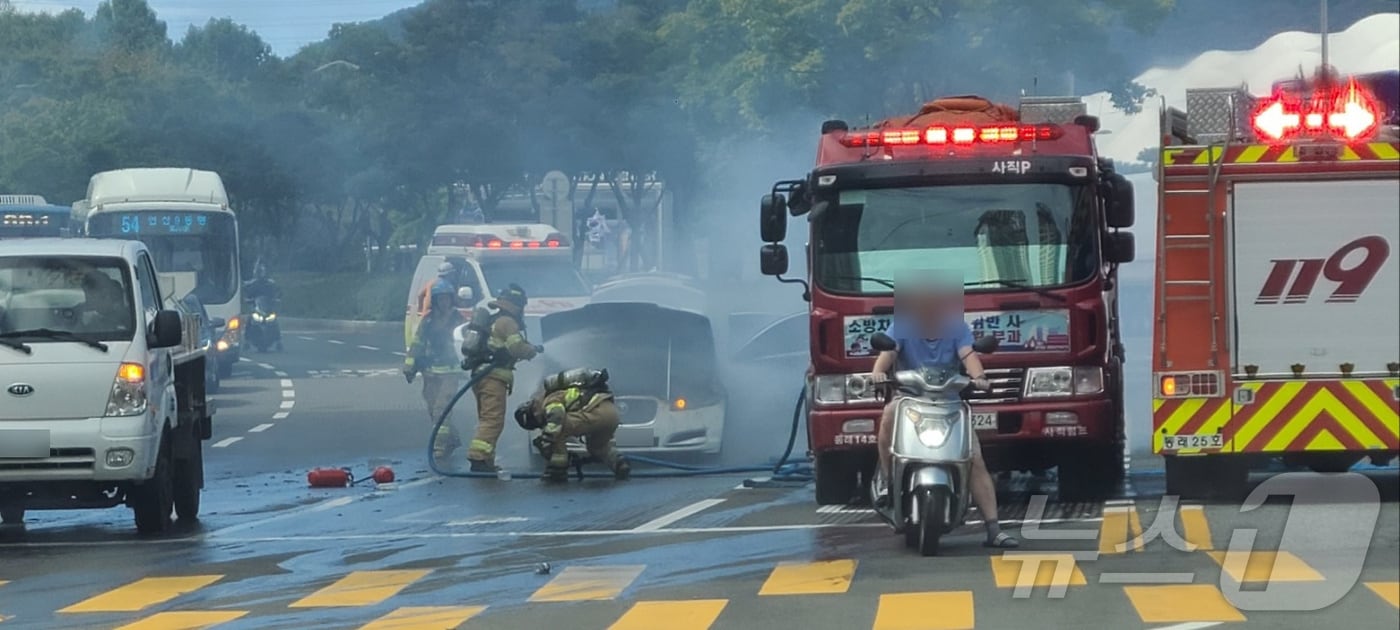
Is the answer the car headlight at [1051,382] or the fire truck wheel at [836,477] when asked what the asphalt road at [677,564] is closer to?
the fire truck wheel at [836,477]

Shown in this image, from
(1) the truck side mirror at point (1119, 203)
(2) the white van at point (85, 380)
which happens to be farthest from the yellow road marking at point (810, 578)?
(2) the white van at point (85, 380)

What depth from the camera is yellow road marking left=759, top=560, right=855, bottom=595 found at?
10250 mm

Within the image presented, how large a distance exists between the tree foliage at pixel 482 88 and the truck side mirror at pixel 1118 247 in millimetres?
19384

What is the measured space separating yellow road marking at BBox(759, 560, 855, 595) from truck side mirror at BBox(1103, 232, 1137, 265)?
11.4ft

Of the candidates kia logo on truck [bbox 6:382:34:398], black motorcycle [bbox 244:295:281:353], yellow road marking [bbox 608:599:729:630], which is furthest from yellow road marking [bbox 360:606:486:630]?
black motorcycle [bbox 244:295:281:353]

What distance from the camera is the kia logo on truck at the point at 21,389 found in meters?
13.5

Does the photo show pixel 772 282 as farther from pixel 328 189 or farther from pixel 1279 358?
pixel 328 189

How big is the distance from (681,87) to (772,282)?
676 inches

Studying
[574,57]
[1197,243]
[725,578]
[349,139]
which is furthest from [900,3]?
[725,578]

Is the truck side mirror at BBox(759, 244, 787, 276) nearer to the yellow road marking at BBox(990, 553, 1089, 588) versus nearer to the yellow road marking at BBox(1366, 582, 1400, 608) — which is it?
the yellow road marking at BBox(990, 553, 1089, 588)

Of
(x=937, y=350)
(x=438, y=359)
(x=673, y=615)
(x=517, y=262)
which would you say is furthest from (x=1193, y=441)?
(x=517, y=262)

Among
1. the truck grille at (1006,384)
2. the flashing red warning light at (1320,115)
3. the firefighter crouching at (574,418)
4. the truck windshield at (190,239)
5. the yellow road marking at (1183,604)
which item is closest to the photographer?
the yellow road marking at (1183,604)

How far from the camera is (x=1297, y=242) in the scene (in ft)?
40.3

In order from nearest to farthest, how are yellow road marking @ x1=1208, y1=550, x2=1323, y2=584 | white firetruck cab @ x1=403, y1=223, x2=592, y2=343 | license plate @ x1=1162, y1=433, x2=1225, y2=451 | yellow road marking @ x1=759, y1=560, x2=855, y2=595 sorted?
yellow road marking @ x1=1208, y1=550, x2=1323, y2=584 → yellow road marking @ x1=759, y1=560, x2=855, y2=595 → license plate @ x1=1162, y1=433, x2=1225, y2=451 → white firetruck cab @ x1=403, y1=223, x2=592, y2=343
